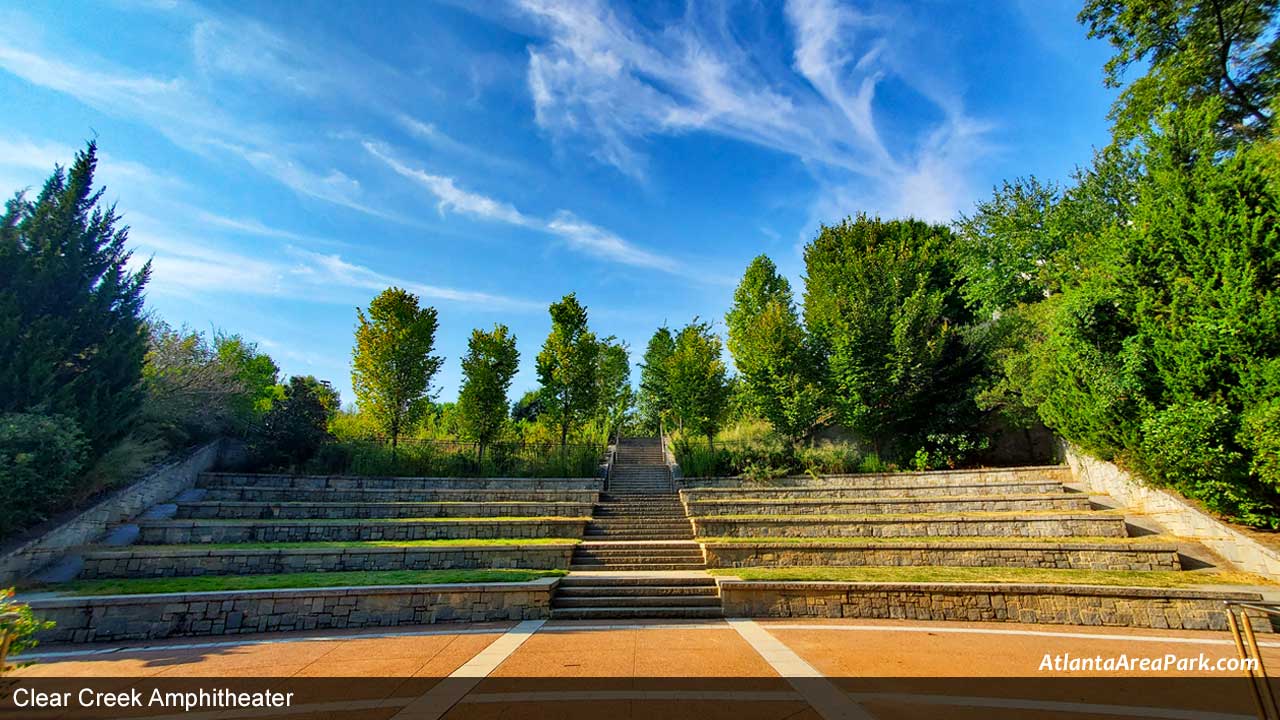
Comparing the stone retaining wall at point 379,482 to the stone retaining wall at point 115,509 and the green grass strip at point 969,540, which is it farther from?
the green grass strip at point 969,540

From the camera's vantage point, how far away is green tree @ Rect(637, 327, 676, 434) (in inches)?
1266

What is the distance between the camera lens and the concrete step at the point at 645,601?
789 cm

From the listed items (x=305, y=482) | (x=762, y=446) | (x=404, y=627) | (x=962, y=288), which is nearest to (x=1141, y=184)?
(x=962, y=288)

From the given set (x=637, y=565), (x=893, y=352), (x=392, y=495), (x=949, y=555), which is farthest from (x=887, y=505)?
(x=392, y=495)

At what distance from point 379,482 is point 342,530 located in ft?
13.3

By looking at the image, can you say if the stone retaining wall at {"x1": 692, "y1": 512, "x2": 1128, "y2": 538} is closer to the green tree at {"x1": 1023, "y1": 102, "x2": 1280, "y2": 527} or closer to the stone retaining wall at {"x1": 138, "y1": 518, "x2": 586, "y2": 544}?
the green tree at {"x1": 1023, "y1": 102, "x2": 1280, "y2": 527}

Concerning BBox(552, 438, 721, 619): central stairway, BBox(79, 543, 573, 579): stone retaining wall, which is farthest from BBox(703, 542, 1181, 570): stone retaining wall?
BBox(79, 543, 573, 579): stone retaining wall

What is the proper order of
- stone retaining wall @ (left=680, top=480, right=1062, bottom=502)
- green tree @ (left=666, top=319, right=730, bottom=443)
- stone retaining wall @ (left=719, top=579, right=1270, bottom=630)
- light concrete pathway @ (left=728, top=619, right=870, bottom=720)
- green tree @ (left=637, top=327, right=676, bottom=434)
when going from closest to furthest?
1. light concrete pathway @ (left=728, top=619, right=870, bottom=720)
2. stone retaining wall @ (left=719, top=579, right=1270, bottom=630)
3. stone retaining wall @ (left=680, top=480, right=1062, bottom=502)
4. green tree @ (left=666, top=319, right=730, bottom=443)
5. green tree @ (left=637, top=327, right=676, bottom=434)

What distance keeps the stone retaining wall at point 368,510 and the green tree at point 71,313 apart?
2.59m

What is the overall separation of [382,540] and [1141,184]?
20390 millimetres

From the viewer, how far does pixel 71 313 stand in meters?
11.0

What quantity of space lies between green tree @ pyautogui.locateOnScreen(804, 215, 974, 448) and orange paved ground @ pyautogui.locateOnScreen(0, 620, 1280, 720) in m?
9.75

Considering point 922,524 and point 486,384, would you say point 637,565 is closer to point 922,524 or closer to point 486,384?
point 922,524

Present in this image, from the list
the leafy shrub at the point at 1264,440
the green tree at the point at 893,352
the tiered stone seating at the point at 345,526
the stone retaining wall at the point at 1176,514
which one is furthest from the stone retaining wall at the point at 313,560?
the leafy shrub at the point at 1264,440
